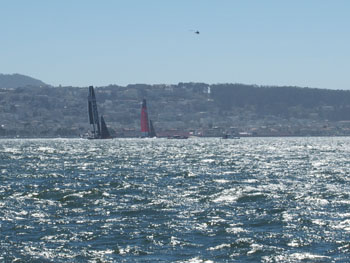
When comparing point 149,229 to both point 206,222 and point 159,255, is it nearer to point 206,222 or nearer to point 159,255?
point 206,222

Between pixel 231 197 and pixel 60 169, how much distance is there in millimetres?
31364

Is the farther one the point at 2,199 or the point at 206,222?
the point at 2,199

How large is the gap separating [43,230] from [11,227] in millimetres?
1653

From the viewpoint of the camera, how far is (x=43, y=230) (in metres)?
30.7

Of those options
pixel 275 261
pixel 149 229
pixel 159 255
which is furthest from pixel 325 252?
pixel 149 229

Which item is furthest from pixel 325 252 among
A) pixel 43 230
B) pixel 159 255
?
pixel 43 230

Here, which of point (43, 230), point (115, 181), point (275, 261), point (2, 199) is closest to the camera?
point (275, 261)

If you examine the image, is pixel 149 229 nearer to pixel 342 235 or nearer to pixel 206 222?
pixel 206 222

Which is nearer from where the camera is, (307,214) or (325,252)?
(325,252)

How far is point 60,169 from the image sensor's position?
70062mm

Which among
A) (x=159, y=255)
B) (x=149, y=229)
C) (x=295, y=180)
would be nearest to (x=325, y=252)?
(x=159, y=255)

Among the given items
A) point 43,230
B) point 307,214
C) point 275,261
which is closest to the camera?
point 275,261

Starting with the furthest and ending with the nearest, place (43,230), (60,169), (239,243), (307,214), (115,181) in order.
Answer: (60,169), (115,181), (307,214), (43,230), (239,243)

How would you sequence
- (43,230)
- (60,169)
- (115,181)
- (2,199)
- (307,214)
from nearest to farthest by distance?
(43,230)
(307,214)
(2,199)
(115,181)
(60,169)
